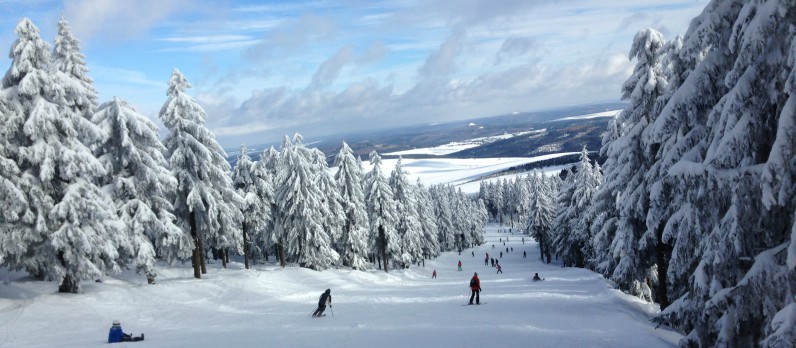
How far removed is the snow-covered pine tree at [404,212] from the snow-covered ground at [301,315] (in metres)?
21.9

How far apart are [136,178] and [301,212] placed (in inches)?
583

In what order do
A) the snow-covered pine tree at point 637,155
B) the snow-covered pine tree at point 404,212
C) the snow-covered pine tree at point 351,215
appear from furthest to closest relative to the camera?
the snow-covered pine tree at point 404,212 < the snow-covered pine tree at point 351,215 < the snow-covered pine tree at point 637,155

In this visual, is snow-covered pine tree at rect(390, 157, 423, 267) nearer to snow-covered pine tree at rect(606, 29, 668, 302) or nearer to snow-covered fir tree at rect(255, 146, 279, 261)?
snow-covered fir tree at rect(255, 146, 279, 261)

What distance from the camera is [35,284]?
22250mm

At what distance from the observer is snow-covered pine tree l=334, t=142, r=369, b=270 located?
4372 cm

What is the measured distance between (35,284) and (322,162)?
24.5 m

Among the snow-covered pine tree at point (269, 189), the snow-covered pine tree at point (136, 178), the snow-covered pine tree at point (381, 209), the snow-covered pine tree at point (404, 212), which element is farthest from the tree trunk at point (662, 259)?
the snow-covered pine tree at point (404, 212)

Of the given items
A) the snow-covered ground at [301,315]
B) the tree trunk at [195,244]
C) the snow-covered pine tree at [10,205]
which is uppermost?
the snow-covered pine tree at [10,205]

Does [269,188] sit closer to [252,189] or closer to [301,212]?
[252,189]

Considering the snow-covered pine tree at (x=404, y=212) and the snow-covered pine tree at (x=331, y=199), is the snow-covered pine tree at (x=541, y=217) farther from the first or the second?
the snow-covered pine tree at (x=331, y=199)

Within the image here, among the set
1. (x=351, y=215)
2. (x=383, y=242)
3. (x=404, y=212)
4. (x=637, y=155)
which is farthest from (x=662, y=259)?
(x=404, y=212)

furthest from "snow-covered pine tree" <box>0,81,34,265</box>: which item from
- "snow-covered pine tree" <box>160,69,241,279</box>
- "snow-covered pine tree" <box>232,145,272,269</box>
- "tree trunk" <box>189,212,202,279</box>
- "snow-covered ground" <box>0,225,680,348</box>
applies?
"snow-covered pine tree" <box>232,145,272,269</box>

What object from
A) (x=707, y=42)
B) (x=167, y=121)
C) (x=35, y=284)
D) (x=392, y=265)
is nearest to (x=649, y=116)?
(x=707, y=42)

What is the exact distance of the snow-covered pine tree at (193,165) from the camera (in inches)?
1082
